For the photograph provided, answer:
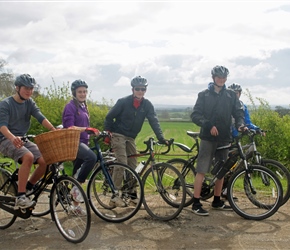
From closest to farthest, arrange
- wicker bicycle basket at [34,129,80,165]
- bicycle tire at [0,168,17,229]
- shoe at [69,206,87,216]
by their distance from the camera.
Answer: wicker bicycle basket at [34,129,80,165], shoe at [69,206,87,216], bicycle tire at [0,168,17,229]

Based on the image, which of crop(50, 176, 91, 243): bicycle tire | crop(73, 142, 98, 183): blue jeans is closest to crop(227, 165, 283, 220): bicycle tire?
crop(73, 142, 98, 183): blue jeans

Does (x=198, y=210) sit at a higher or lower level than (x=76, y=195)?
lower

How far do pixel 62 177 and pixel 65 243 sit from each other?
0.81 m

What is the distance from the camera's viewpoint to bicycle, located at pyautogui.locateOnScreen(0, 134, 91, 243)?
496cm

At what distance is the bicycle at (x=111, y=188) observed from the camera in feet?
19.1

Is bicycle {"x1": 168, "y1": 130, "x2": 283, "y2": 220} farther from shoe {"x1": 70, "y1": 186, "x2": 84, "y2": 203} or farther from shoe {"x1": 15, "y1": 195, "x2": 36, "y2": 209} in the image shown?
shoe {"x1": 15, "y1": 195, "x2": 36, "y2": 209}

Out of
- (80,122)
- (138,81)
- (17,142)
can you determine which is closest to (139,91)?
(138,81)

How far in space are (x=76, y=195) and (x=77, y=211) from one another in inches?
8.8

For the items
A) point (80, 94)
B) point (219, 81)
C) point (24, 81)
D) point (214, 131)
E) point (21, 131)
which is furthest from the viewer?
point (219, 81)

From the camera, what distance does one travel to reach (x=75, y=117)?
5938 mm

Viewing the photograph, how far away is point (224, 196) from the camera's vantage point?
6840mm

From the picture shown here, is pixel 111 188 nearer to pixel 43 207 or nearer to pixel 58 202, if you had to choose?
pixel 58 202

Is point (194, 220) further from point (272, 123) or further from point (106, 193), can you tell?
point (272, 123)

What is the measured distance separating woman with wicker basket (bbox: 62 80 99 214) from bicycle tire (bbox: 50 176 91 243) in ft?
2.10
